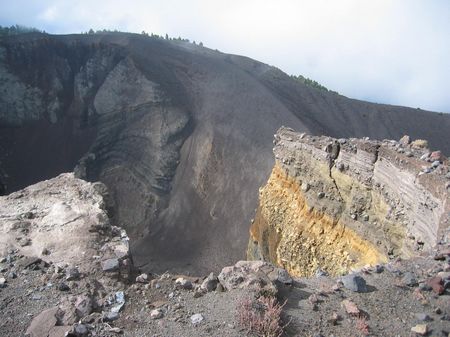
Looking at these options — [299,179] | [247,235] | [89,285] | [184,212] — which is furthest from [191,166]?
[89,285]

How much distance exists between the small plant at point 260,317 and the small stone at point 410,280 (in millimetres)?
2059

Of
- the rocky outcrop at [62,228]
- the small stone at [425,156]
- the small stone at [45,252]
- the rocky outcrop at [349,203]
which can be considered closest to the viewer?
the rocky outcrop at [62,228]

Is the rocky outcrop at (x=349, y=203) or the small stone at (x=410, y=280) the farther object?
the rocky outcrop at (x=349, y=203)

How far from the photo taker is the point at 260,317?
568cm

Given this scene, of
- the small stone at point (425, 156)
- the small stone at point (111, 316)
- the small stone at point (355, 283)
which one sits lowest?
the small stone at point (111, 316)

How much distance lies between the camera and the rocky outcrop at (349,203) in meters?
9.62

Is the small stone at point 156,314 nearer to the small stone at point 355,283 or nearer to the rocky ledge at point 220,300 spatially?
the rocky ledge at point 220,300

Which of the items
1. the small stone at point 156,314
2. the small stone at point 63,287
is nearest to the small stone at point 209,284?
the small stone at point 156,314

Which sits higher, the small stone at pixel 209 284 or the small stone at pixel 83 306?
the small stone at pixel 209 284

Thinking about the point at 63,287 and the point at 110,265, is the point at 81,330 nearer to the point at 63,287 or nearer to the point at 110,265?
the point at 63,287

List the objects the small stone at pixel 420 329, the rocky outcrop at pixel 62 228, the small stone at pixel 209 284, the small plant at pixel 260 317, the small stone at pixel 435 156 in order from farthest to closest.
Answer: the small stone at pixel 435 156 → the rocky outcrop at pixel 62 228 → the small stone at pixel 209 284 → the small stone at pixel 420 329 → the small plant at pixel 260 317

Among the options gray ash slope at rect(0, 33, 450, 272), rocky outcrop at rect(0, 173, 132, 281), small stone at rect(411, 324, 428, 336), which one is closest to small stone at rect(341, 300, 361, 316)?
small stone at rect(411, 324, 428, 336)

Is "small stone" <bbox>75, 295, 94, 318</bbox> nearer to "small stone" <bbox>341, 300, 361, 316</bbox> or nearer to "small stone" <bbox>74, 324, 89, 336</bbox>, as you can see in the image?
"small stone" <bbox>74, 324, 89, 336</bbox>

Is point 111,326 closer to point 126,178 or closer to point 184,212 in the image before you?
point 184,212
